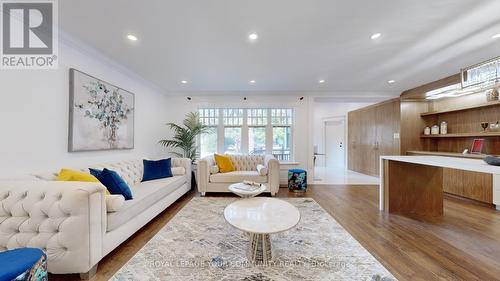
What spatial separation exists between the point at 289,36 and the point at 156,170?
3.09m

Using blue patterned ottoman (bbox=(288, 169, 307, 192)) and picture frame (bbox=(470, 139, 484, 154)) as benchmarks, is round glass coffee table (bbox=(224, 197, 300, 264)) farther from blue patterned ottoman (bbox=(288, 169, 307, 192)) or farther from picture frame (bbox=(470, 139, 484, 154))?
picture frame (bbox=(470, 139, 484, 154))

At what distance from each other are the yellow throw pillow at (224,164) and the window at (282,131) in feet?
4.69

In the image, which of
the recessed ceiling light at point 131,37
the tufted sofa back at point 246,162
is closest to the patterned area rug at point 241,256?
the tufted sofa back at point 246,162

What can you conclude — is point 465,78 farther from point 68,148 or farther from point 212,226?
point 68,148

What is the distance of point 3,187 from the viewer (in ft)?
5.28

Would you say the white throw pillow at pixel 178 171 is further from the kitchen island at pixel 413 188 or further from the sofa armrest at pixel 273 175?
the kitchen island at pixel 413 188

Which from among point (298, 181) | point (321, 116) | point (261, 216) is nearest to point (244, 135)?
point (298, 181)

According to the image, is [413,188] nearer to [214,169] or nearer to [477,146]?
[477,146]

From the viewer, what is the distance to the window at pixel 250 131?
5.29m

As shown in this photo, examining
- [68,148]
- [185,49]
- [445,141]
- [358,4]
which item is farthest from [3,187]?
[445,141]

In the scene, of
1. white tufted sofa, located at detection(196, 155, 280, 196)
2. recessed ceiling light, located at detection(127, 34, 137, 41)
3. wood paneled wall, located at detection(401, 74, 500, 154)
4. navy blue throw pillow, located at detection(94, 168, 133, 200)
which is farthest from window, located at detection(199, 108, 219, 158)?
wood paneled wall, located at detection(401, 74, 500, 154)

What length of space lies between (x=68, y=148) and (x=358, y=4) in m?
3.66

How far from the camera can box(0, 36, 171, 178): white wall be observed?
191cm

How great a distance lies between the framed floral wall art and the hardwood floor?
1.44 meters
